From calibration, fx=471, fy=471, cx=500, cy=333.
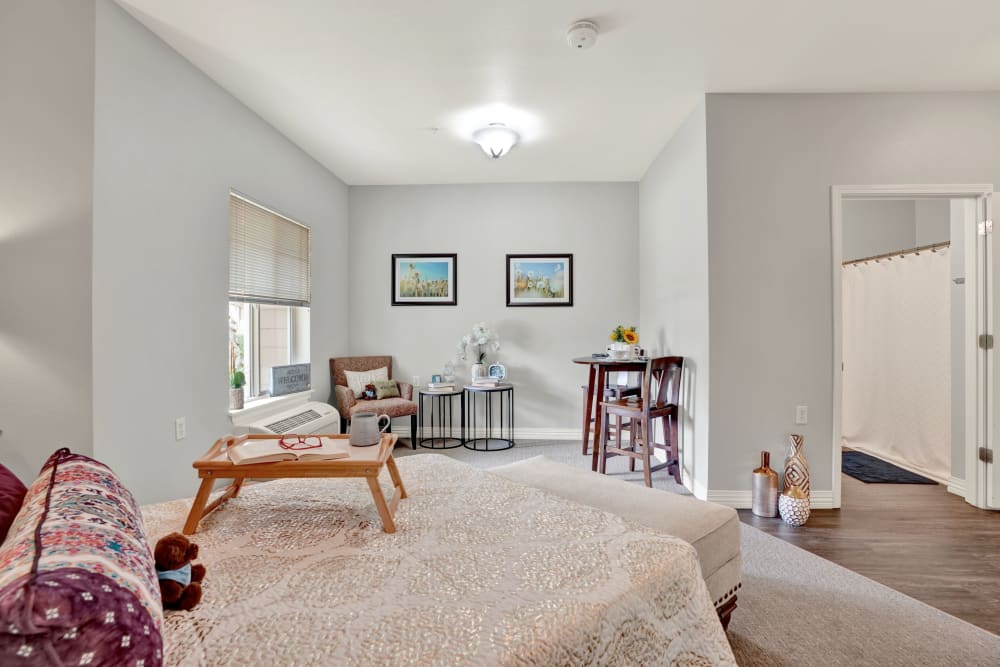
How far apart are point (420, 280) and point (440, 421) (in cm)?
156

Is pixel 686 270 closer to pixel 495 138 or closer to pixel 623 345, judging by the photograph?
pixel 623 345

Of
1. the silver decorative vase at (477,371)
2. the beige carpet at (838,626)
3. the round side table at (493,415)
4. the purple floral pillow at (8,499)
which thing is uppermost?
the purple floral pillow at (8,499)

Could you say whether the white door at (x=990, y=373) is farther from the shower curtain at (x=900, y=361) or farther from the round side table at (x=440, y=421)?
the round side table at (x=440, y=421)

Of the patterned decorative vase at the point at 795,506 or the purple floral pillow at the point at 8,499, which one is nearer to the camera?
the purple floral pillow at the point at 8,499

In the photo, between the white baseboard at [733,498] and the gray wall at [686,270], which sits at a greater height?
the gray wall at [686,270]

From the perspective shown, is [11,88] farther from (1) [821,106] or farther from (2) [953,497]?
(2) [953,497]

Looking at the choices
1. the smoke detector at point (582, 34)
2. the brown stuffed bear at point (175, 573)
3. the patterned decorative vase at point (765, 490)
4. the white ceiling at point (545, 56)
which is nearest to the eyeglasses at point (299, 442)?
the brown stuffed bear at point (175, 573)

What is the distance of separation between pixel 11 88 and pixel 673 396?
423 cm

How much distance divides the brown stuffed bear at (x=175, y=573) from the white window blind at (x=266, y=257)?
2.65 meters

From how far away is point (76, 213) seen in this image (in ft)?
6.88

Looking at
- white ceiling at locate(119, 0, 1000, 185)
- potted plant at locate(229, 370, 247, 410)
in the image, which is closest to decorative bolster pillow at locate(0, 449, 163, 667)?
white ceiling at locate(119, 0, 1000, 185)

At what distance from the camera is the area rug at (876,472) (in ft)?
11.9

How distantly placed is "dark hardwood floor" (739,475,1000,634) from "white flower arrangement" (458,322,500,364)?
9.17 feet

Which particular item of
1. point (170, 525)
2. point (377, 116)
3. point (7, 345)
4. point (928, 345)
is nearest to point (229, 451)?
point (170, 525)
